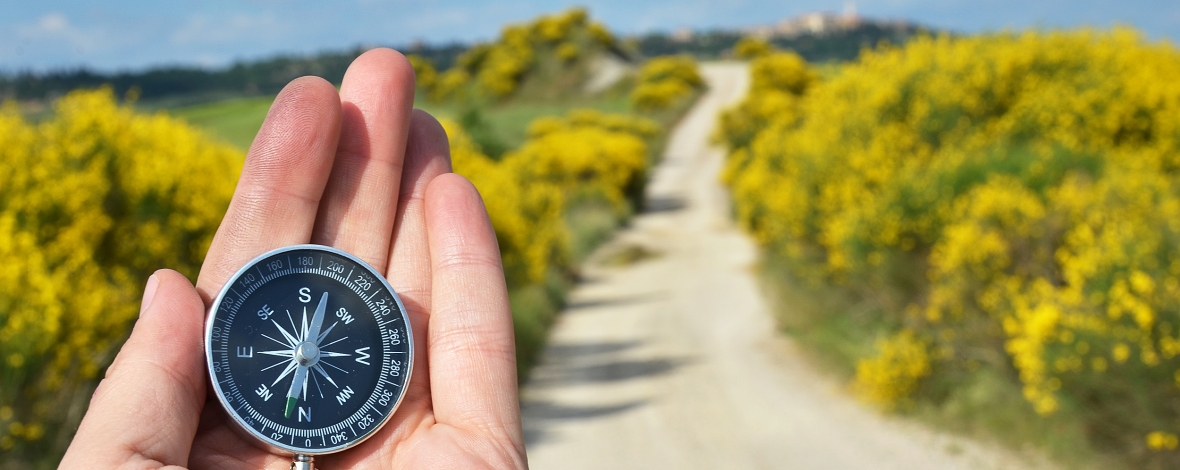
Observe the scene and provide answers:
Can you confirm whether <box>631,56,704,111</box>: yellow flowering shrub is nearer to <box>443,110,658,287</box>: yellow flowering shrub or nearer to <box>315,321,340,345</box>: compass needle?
<box>443,110,658,287</box>: yellow flowering shrub

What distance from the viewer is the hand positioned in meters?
2.12

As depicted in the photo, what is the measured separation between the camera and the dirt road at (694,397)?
764 cm

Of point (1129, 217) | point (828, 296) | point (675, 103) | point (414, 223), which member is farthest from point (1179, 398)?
point (675, 103)

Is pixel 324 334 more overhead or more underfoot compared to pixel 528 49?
more overhead

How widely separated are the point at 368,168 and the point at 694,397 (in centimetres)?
737

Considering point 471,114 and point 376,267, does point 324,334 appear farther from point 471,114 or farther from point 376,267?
point 471,114

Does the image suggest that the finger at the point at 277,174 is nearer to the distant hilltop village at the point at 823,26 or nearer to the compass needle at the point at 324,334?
the compass needle at the point at 324,334

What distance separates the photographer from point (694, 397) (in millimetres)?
9492

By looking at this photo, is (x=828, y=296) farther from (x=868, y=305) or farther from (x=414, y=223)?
(x=414, y=223)

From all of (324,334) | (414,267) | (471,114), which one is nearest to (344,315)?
(324,334)

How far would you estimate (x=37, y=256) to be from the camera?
5.45 m

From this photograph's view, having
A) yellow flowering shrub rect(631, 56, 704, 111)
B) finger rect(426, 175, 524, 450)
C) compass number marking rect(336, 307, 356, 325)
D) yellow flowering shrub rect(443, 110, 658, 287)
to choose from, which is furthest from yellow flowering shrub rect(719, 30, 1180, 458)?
yellow flowering shrub rect(631, 56, 704, 111)

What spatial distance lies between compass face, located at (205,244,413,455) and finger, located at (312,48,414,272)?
225 mm

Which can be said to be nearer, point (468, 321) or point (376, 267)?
point (468, 321)
